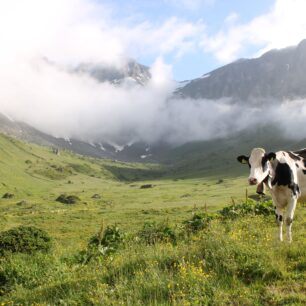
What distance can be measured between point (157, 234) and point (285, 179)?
815cm

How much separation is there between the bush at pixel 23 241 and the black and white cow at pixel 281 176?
14.9 m

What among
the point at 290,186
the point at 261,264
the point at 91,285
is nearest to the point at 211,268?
the point at 261,264

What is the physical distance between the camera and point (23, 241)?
24.2 m

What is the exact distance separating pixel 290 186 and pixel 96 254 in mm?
8105

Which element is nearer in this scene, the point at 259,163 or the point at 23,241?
the point at 259,163

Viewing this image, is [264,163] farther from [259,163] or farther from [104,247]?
[104,247]

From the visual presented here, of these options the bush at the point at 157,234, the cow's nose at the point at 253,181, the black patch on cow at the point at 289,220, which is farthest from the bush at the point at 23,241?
the cow's nose at the point at 253,181

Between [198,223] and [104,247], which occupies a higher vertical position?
[198,223]

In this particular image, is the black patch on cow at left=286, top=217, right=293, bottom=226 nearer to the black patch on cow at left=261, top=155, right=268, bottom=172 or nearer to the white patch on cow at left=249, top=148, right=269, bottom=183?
the white patch on cow at left=249, top=148, right=269, bottom=183

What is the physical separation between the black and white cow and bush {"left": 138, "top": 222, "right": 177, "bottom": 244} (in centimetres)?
611

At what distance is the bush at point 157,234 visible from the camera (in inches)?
738

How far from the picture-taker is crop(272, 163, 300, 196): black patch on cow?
13586 millimetres

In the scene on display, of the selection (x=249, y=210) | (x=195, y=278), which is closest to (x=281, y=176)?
(x=195, y=278)

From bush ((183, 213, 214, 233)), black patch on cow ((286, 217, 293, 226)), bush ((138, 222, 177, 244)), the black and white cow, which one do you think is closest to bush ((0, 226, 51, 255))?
bush ((138, 222, 177, 244))
